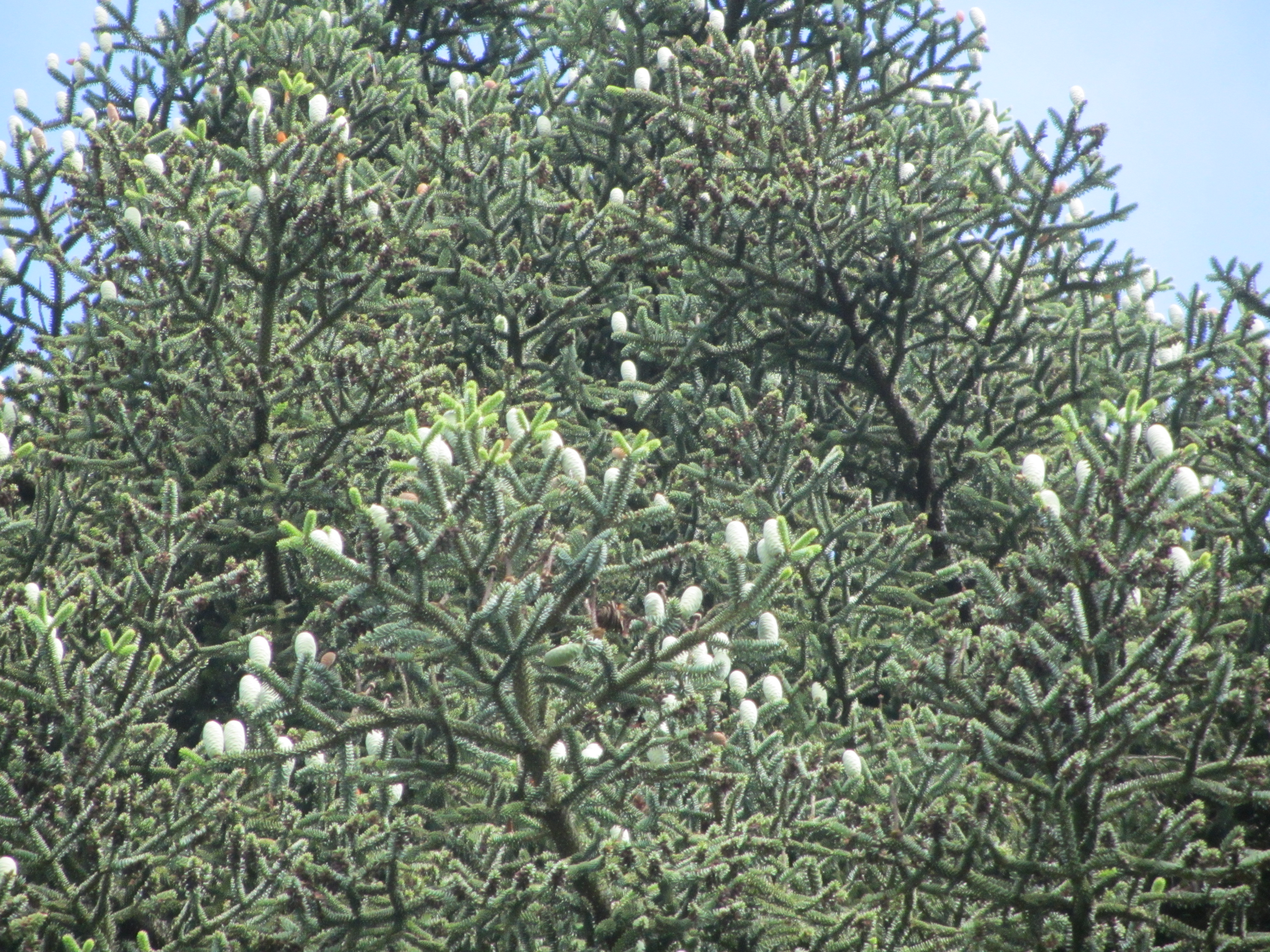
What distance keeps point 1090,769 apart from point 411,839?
9.85 feet

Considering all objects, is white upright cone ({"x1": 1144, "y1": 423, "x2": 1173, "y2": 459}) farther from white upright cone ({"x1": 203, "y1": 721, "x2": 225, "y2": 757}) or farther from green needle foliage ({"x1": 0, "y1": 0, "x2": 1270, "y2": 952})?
white upright cone ({"x1": 203, "y1": 721, "x2": 225, "y2": 757})

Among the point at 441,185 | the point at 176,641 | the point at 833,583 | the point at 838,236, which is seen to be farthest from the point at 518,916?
the point at 441,185

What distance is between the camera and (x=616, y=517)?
4.72 m

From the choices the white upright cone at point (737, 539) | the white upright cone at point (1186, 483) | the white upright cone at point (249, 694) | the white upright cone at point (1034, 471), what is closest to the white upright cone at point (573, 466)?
the white upright cone at point (737, 539)

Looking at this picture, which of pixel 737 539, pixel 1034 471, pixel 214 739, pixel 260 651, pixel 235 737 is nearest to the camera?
pixel 737 539

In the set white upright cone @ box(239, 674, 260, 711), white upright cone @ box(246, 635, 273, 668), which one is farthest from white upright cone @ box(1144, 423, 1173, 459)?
white upright cone @ box(239, 674, 260, 711)

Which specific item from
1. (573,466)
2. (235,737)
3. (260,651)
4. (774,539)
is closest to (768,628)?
(774,539)

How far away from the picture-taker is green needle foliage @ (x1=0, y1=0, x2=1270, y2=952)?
15.1 feet

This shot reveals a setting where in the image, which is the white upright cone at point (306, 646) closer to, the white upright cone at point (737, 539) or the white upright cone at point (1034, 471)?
the white upright cone at point (737, 539)

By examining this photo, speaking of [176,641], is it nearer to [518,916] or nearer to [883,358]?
[518,916]

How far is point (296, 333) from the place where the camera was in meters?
7.65

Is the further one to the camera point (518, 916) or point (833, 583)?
point (833, 583)

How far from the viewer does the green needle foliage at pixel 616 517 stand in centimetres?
460

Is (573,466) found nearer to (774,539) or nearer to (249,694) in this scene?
(774,539)
